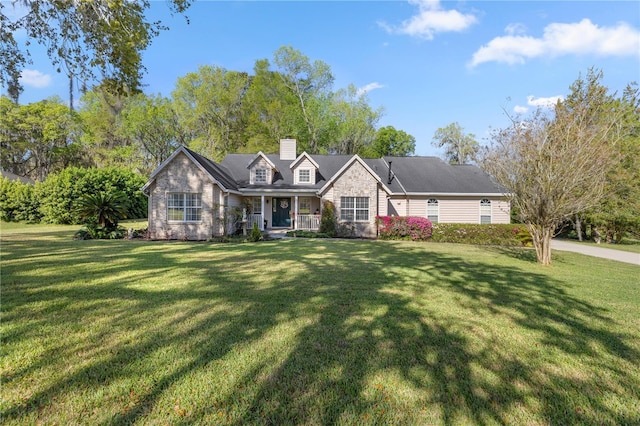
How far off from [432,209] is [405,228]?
15.3 ft

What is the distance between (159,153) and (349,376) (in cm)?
4471

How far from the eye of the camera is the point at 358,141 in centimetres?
3888

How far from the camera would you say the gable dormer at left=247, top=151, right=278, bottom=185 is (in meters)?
21.1

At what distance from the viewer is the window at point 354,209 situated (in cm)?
1894

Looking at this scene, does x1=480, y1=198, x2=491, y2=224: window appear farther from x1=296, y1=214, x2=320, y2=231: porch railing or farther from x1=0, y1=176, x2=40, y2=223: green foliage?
x1=0, y1=176, x2=40, y2=223: green foliage

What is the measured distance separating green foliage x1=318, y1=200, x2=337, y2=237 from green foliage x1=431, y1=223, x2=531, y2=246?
6215mm

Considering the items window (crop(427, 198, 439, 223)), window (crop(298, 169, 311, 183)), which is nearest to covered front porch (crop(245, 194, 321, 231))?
window (crop(298, 169, 311, 183))

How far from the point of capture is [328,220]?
1855 cm

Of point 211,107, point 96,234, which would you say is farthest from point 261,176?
point 211,107

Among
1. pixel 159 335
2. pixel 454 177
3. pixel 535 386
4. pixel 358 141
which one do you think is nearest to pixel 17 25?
pixel 159 335

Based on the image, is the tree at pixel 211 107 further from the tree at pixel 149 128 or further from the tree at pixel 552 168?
the tree at pixel 552 168

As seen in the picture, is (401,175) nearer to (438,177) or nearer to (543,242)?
(438,177)

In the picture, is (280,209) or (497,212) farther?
(280,209)

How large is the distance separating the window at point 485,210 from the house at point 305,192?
0.21ft
